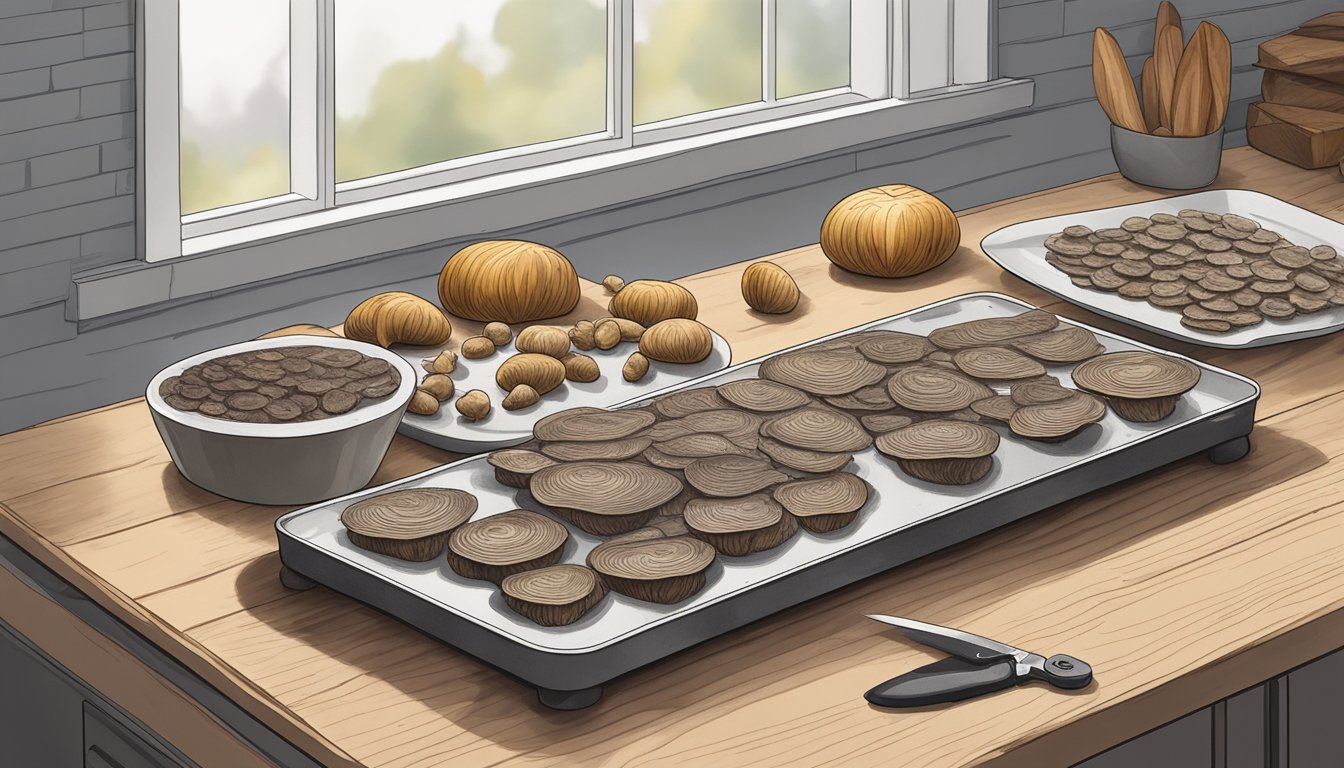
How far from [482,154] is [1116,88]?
0.86m

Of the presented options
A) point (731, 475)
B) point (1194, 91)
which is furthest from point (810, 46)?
point (731, 475)

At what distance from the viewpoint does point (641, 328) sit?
156cm

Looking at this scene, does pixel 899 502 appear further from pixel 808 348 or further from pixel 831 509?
pixel 808 348

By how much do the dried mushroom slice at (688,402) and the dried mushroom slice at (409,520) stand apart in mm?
216

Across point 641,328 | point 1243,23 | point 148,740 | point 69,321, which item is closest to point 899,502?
point 641,328

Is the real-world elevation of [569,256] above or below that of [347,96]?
below

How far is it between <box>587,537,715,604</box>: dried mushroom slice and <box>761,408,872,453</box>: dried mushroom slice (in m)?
0.19

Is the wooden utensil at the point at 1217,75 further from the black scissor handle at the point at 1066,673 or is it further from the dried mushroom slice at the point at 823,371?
the black scissor handle at the point at 1066,673

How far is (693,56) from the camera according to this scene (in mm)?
2141

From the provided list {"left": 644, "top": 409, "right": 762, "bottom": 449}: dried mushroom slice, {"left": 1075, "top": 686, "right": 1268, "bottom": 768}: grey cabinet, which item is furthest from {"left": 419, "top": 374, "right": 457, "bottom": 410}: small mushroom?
{"left": 1075, "top": 686, "right": 1268, "bottom": 768}: grey cabinet

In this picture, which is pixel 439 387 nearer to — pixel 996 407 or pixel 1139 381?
pixel 996 407

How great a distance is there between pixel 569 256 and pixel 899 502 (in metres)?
0.87

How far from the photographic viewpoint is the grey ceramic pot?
2090 millimetres

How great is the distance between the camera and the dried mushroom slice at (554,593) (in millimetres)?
1021
